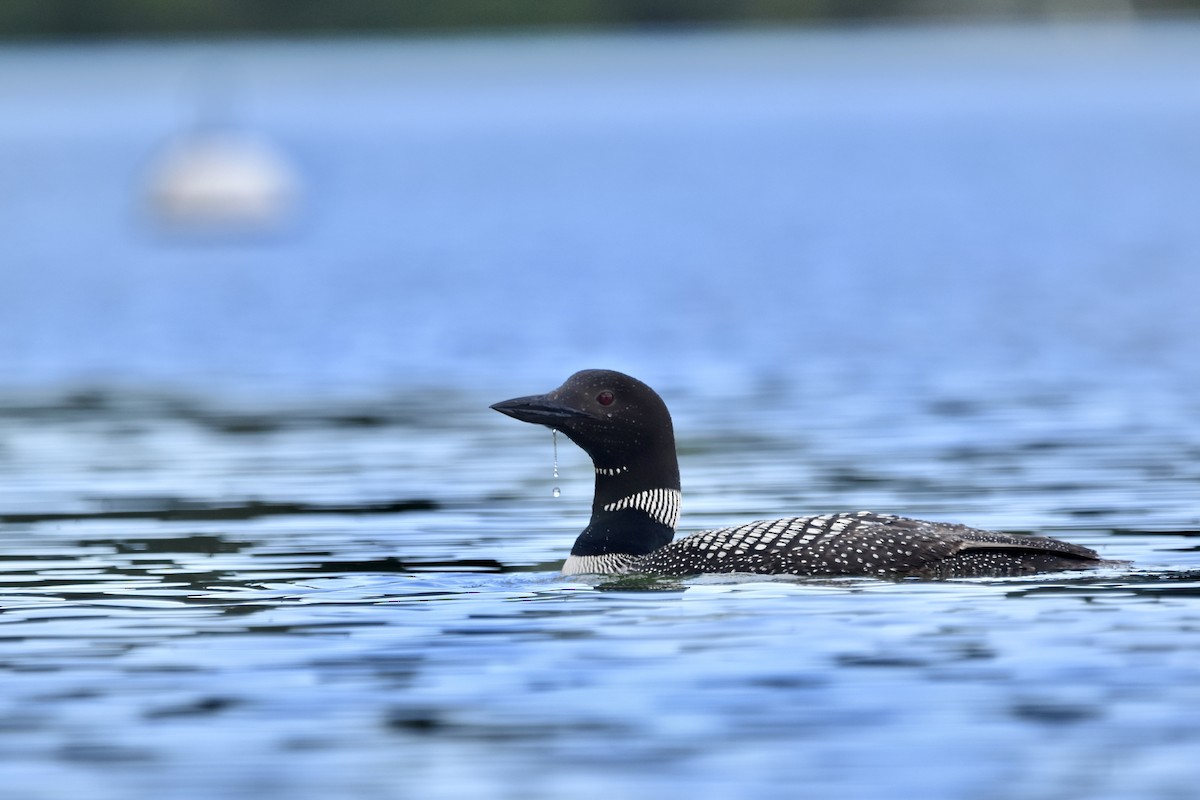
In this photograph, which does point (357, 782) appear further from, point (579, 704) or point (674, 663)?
point (674, 663)

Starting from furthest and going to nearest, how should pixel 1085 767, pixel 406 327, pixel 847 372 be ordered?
pixel 406 327, pixel 847 372, pixel 1085 767

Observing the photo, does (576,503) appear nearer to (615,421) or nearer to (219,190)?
(615,421)

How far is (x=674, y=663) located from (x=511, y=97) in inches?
3863

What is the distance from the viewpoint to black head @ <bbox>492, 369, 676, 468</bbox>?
967 centimetres

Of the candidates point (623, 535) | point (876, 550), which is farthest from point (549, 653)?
point (623, 535)

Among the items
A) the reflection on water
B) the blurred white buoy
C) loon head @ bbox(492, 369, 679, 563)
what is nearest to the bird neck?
loon head @ bbox(492, 369, 679, 563)

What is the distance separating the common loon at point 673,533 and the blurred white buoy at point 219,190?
39.9 m

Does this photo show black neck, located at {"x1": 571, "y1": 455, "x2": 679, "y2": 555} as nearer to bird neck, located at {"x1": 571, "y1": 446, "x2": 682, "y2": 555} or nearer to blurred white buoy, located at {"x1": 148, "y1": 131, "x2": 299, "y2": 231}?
bird neck, located at {"x1": 571, "y1": 446, "x2": 682, "y2": 555}

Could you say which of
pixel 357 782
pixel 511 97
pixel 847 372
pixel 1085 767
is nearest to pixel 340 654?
pixel 357 782

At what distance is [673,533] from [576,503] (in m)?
2.64

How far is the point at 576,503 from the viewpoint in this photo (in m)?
12.4

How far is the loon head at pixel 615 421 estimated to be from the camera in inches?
380

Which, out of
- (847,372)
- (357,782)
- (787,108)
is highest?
(787,108)

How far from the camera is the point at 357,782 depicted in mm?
6316
